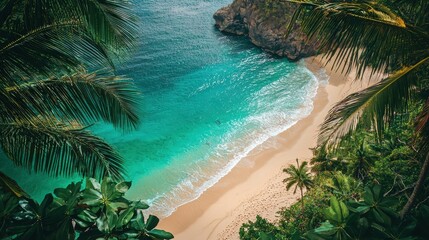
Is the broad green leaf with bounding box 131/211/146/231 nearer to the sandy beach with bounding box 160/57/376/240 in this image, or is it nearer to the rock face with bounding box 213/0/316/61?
the sandy beach with bounding box 160/57/376/240

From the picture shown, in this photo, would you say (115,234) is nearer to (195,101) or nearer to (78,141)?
(78,141)

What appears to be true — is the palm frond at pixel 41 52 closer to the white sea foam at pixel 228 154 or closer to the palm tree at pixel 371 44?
the palm tree at pixel 371 44

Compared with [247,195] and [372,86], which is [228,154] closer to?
[247,195]

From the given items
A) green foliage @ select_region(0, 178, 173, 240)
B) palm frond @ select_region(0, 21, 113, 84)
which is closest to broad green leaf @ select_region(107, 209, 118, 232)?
green foliage @ select_region(0, 178, 173, 240)

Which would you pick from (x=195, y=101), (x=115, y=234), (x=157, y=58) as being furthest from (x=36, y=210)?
(x=157, y=58)

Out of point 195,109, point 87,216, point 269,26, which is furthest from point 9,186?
point 269,26
